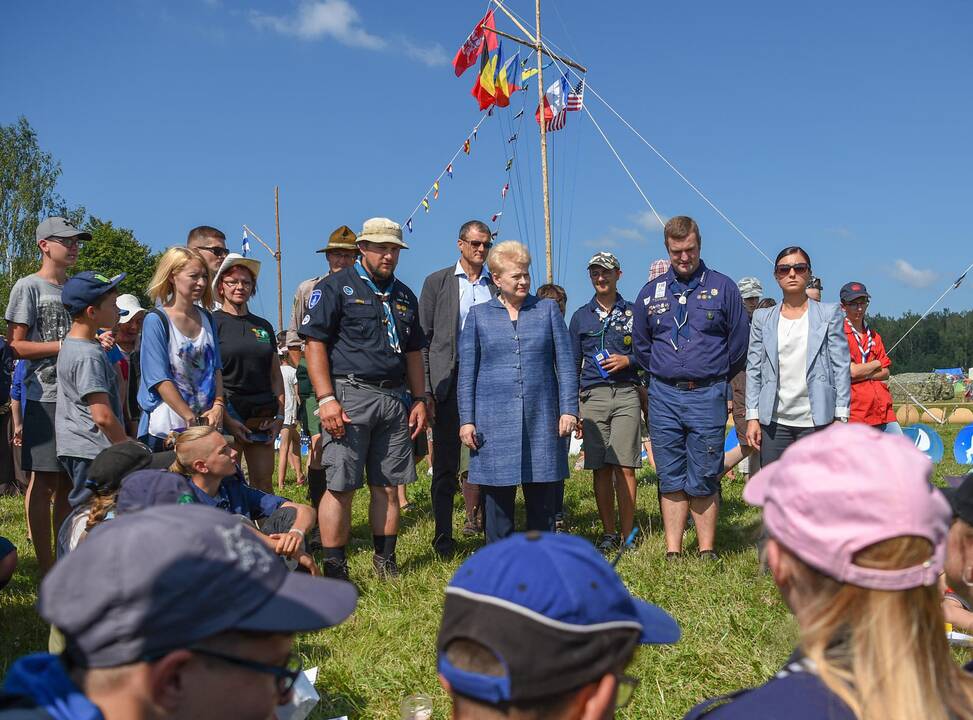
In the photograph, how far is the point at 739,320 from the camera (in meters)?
5.39

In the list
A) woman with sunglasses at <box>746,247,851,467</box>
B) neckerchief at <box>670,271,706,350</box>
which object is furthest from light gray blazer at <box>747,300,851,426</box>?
neckerchief at <box>670,271,706,350</box>

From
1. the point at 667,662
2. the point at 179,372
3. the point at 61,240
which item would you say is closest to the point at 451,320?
the point at 179,372

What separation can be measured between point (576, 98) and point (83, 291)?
14.1 m

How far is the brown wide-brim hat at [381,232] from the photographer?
4898 mm

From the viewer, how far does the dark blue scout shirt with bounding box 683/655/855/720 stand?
1380 mm

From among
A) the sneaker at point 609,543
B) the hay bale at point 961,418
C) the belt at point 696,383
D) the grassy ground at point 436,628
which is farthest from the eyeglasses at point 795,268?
the hay bale at point 961,418

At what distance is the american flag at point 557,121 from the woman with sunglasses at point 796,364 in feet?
40.9

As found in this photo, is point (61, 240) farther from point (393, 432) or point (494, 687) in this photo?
point (494, 687)

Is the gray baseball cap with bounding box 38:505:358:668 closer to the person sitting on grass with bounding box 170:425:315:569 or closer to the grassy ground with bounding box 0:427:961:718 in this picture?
Answer: the grassy ground with bounding box 0:427:961:718

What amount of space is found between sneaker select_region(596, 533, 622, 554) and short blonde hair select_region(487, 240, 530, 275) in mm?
2019

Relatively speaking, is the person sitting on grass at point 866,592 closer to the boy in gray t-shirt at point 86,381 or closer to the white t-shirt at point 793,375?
the boy in gray t-shirt at point 86,381

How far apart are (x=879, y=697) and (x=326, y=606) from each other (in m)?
0.97

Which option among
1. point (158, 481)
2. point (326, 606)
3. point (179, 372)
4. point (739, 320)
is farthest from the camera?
point (739, 320)

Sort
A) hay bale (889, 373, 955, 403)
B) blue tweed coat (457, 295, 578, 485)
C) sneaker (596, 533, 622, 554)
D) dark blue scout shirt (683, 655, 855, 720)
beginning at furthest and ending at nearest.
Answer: hay bale (889, 373, 955, 403)
sneaker (596, 533, 622, 554)
blue tweed coat (457, 295, 578, 485)
dark blue scout shirt (683, 655, 855, 720)
